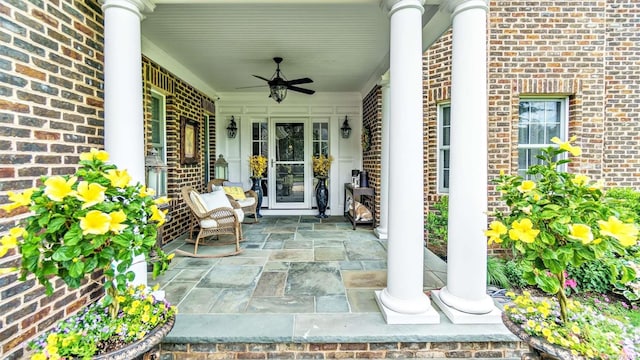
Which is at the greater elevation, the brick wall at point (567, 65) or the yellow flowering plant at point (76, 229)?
the brick wall at point (567, 65)

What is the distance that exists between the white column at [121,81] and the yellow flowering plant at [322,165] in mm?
4055

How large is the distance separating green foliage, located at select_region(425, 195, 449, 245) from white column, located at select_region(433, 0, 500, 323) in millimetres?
1648

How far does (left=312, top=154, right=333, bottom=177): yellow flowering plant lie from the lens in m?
5.91

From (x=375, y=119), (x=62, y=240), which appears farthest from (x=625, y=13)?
(x=62, y=240)

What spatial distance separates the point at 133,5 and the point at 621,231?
3037 mm

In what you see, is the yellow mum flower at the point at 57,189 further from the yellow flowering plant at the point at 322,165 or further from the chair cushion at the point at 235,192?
the yellow flowering plant at the point at 322,165

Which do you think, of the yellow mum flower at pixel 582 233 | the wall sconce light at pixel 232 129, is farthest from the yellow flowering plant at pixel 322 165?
the yellow mum flower at pixel 582 233

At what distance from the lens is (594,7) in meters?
3.65

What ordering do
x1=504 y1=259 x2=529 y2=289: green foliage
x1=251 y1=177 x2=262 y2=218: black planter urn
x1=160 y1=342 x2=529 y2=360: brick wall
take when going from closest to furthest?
x1=160 y1=342 x2=529 y2=360: brick wall < x1=504 y1=259 x2=529 y2=289: green foliage < x1=251 y1=177 x2=262 y2=218: black planter urn

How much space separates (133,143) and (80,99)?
439mm

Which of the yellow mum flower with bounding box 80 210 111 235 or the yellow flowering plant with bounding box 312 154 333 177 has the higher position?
the yellow flowering plant with bounding box 312 154 333 177

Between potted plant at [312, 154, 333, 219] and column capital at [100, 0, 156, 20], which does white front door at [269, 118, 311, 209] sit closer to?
potted plant at [312, 154, 333, 219]

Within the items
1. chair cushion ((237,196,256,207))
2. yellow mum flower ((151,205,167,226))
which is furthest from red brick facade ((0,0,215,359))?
chair cushion ((237,196,256,207))

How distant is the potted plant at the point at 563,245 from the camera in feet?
4.12
